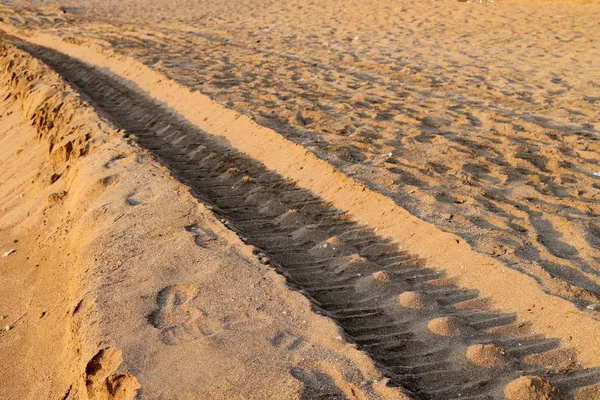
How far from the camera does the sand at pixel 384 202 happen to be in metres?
3.09

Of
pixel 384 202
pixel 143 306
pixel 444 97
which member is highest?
pixel 143 306

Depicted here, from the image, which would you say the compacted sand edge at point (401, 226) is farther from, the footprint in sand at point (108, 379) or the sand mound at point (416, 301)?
the footprint in sand at point (108, 379)

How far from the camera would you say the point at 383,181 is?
4.95 m

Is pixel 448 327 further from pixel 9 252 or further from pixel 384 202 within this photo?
pixel 9 252

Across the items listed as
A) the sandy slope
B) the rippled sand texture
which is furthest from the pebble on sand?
the rippled sand texture

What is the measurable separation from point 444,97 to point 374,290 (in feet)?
15.1

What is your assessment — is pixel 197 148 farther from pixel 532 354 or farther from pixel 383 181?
pixel 532 354

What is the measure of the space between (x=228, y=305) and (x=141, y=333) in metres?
0.45

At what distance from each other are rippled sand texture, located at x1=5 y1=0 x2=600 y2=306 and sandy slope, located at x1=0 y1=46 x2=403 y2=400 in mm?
1319

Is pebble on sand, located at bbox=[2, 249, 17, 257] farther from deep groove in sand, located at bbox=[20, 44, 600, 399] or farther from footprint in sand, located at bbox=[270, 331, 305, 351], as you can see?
footprint in sand, located at bbox=[270, 331, 305, 351]

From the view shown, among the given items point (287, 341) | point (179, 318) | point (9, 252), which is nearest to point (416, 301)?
point (287, 341)

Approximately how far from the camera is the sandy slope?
2.92 m

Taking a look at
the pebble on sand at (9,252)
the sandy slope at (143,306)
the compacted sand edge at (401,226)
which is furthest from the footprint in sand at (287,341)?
the pebble on sand at (9,252)

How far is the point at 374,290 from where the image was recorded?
12.1ft
